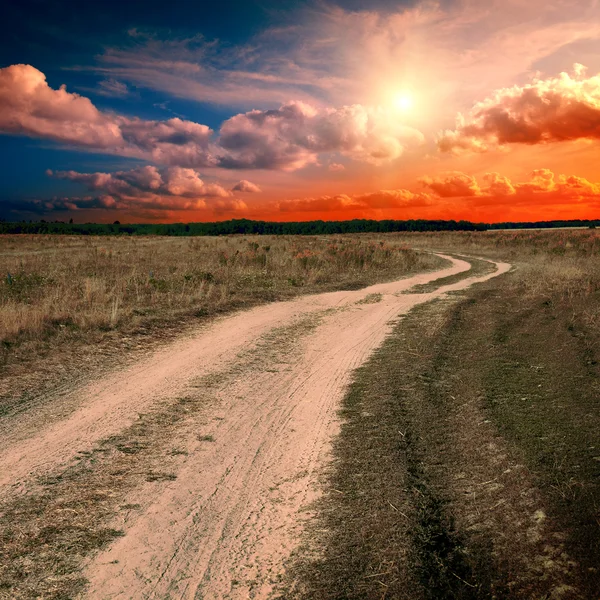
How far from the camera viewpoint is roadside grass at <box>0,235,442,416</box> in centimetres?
780

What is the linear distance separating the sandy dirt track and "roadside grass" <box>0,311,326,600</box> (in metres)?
0.11

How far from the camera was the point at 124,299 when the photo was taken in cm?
1330

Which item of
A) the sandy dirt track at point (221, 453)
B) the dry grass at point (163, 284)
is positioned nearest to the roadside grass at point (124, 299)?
the dry grass at point (163, 284)

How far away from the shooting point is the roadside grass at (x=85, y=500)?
10.2ft

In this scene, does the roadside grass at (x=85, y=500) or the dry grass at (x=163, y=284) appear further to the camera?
the dry grass at (x=163, y=284)

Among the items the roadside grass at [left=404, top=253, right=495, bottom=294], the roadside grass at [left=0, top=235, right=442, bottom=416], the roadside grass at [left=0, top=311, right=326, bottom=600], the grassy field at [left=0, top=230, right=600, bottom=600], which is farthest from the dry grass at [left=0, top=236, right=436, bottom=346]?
the roadside grass at [left=0, top=311, right=326, bottom=600]

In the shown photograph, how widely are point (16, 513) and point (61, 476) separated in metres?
0.59

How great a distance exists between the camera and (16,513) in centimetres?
374

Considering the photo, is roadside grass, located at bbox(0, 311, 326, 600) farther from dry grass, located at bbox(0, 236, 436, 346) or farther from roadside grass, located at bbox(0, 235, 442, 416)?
dry grass, located at bbox(0, 236, 436, 346)

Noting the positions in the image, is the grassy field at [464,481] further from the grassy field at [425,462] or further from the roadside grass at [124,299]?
the roadside grass at [124,299]

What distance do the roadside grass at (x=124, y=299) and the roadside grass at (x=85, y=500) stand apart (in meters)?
2.09

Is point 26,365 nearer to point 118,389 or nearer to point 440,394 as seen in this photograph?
point 118,389

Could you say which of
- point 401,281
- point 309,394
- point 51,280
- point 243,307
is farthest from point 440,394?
point 51,280

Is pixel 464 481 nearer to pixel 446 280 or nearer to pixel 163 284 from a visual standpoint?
pixel 163 284
